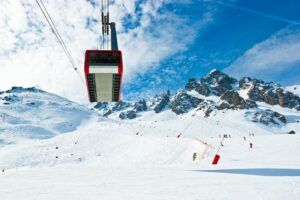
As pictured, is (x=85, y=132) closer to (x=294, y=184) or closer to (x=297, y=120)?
(x=294, y=184)

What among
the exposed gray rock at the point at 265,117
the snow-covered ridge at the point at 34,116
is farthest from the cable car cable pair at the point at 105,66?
the exposed gray rock at the point at 265,117

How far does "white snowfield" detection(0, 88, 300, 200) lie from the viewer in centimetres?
863

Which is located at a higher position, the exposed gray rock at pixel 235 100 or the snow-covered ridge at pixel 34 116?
the exposed gray rock at pixel 235 100

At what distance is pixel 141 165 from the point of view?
18250 millimetres

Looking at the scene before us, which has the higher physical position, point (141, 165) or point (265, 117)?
point (265, 117)

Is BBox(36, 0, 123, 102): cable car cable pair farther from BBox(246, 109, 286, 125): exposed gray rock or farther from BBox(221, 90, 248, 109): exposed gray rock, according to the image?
BBox(221, 90, 248, 109): exposed gray rock

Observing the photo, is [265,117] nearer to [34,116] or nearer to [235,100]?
[235,100]

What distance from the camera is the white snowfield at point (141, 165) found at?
8.63m

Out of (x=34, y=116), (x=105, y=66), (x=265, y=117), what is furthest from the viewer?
(x=265, y=117)

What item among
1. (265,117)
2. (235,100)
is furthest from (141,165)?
(235,100)

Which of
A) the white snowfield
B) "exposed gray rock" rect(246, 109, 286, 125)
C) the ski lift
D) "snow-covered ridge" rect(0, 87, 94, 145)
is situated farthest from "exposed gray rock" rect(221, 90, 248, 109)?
the ski lift

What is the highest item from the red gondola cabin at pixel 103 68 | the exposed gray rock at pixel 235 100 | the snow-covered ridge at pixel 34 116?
the exposed gray rock at pixel 235 100

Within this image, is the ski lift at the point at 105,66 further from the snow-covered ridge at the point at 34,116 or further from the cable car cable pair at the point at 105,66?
the snow-covered ridge at the point at 34,116

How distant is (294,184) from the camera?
927 centimetres
